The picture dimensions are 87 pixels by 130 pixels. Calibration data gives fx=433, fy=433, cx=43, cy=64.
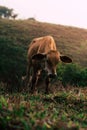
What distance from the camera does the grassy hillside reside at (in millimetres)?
38094

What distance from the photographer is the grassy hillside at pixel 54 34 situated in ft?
125

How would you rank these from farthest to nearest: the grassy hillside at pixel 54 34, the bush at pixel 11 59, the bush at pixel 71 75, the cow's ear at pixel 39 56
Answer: the grassy hillside at pixel 54 34, the bush at pixel 11 59, the bush at pixel 71 75, the cow's ear at pixel 39 56

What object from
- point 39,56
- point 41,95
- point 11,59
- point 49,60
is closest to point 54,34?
point 11,59

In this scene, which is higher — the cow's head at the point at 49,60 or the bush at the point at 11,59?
the cow's head at the point at 49,60

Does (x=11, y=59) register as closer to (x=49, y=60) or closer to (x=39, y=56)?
(x=39, y=56)

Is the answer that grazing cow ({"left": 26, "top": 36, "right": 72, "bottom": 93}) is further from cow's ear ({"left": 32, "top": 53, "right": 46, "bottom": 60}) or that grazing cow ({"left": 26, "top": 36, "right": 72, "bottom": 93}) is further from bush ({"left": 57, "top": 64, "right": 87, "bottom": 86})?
bush ({"left": 57, "top": 64, "right": 87, "bottom": 86})

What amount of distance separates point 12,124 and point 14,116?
0.29 metres

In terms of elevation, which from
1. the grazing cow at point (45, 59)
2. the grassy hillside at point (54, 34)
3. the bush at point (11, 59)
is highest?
the grazing cow at point (45, 59)

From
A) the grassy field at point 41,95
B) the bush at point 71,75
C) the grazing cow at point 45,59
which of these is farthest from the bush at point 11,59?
the grazing cow at point 45,59

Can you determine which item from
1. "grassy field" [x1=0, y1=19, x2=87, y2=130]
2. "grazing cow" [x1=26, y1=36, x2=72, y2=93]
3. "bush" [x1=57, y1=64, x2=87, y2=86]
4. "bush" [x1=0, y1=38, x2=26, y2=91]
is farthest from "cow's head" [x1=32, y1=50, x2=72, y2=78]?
"bush" [x1=0, y1=38, x2=26, y2=91]

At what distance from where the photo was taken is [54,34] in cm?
4475

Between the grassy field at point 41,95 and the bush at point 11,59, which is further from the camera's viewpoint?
the bush at point 11,59

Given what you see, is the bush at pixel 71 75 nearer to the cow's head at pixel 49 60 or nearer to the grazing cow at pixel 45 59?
the grazing cow at pixel 45 59

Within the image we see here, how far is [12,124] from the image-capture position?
6.28 m
